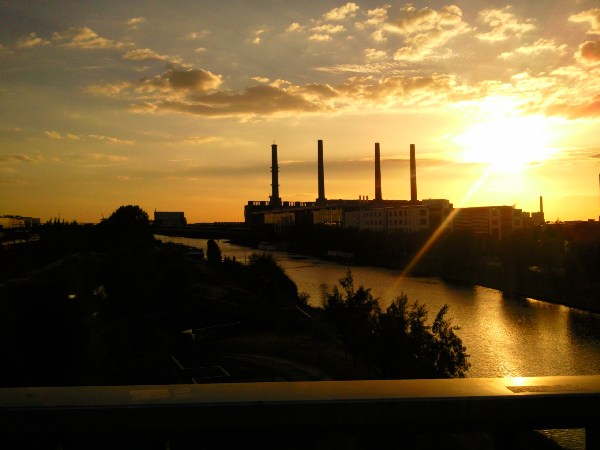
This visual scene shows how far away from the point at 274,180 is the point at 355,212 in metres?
17.5

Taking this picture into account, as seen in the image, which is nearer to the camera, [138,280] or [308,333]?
[308,333]

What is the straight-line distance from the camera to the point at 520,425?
3.21 feet

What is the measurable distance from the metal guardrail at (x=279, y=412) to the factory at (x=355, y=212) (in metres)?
45.8

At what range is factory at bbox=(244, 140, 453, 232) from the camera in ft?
157

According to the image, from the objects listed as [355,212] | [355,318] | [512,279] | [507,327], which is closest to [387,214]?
[355,212]

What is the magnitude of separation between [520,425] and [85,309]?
6780 mm

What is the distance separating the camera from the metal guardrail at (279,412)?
913 mm

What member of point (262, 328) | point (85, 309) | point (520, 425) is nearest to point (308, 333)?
point (262, 328)

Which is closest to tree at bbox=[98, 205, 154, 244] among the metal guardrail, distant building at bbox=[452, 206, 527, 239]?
distant building at bbox=[452, 206, 527, 239]

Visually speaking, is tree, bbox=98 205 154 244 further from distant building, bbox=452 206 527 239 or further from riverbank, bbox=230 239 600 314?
distant building, bbox=452 206 527 239

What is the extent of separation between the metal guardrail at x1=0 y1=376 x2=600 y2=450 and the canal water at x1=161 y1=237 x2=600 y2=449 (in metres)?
11.0

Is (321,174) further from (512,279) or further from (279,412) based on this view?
(279,412)

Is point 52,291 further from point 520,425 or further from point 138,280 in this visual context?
point 138,280

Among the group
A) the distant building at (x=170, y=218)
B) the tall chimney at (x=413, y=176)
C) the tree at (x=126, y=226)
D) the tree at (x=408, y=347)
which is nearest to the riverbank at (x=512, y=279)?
the tree at (x=408, y=347)
